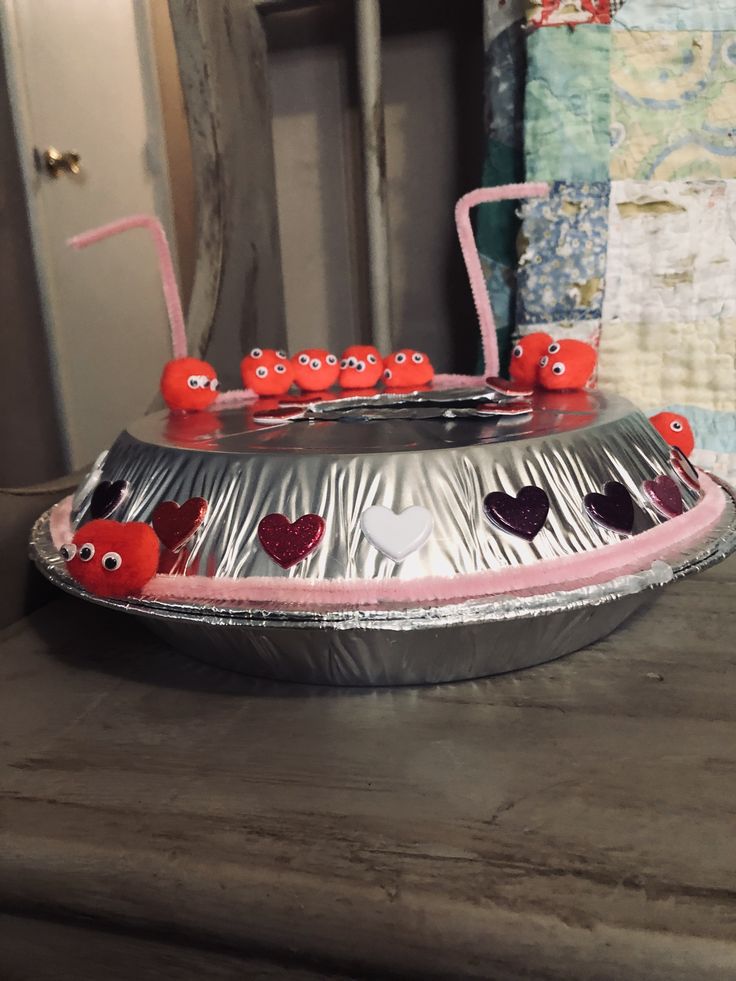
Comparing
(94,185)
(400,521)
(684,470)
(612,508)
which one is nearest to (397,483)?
(400,521)

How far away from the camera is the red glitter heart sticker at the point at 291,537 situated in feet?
1.48

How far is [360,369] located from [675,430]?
288mm

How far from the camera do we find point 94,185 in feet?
4.66

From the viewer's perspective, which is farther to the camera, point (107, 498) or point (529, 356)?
point (529, 356)

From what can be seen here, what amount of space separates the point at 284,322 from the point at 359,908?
31.0 inches

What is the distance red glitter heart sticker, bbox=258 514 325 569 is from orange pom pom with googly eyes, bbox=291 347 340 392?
31 centimetres

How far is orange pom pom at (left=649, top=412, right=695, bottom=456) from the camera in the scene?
0.68 m

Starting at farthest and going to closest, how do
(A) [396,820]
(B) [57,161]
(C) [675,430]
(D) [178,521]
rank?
(B) [57,161], (C) [675,430], (D) [178,521], (A) [396,820]

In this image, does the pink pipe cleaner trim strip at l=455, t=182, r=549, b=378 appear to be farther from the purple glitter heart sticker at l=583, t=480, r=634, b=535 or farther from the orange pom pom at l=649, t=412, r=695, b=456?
the purple glitter heart sticker at l=583, t=480, r=634, b=535

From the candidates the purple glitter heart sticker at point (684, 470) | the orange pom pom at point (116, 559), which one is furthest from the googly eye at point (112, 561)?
the purple glitter heart sticker at point (684, 470)

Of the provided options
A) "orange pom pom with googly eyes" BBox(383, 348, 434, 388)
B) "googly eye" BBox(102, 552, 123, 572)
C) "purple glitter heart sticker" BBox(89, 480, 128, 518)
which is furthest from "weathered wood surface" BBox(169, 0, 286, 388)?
"googly eye" BBox(102, 552, 123, 572)

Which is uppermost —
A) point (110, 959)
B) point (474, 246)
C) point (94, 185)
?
point (94, 185)

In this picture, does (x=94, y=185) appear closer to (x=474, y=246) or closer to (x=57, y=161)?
(x=57, y=161)

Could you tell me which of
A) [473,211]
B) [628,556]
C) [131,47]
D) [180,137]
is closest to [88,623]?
[628,556]
